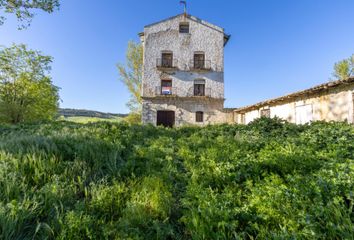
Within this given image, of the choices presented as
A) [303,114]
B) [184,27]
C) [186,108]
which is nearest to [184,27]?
[184,27]

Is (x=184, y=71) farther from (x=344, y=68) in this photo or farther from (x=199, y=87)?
(x=344, y=68)

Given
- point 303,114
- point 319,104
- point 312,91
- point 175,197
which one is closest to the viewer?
point 175,197

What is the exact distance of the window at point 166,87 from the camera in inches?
790

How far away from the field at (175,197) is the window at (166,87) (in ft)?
50.6

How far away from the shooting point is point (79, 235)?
239 cm

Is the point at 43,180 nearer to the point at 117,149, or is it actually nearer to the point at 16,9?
the point at 117,149

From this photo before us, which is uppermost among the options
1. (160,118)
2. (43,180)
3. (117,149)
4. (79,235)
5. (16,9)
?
(16,9)

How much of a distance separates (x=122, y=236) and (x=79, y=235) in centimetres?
56

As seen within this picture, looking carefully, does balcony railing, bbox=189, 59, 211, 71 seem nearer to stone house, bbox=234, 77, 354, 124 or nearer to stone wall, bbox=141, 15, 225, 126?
stone wall, bbox=141, 15, 225, 126

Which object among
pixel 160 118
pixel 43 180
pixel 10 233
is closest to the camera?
pixel 10 233

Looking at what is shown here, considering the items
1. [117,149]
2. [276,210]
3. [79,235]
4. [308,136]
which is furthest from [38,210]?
[308,136]

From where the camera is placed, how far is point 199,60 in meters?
20.6

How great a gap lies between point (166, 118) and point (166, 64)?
590cm

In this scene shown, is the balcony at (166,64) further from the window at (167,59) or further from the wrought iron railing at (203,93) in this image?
the wrought iron railing at (203,93)
